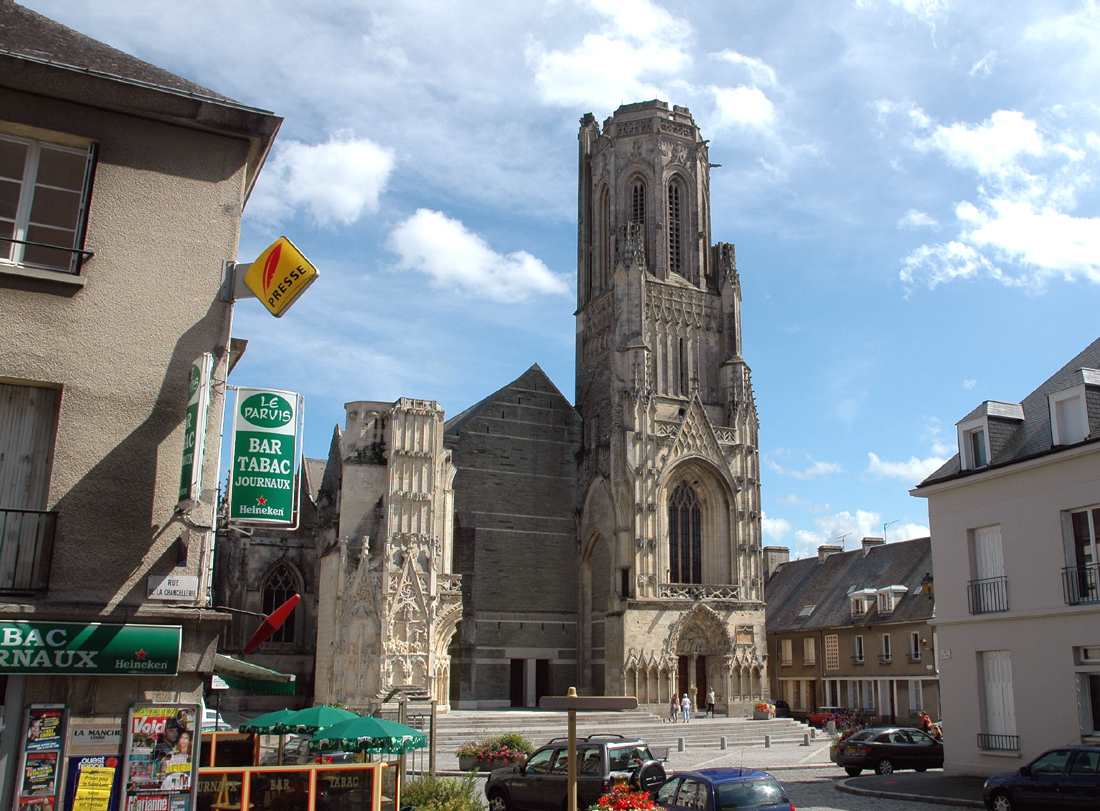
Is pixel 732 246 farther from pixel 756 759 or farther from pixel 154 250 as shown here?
pixel 154 250

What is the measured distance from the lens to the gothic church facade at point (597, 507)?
112ft

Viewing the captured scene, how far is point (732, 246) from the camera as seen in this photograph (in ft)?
149

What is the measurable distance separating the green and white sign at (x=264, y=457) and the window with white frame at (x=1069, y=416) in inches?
560

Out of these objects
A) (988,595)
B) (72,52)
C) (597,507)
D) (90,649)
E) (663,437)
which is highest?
(663,437)

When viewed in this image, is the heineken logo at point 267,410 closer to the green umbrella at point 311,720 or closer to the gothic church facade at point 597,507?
the green umbrella at point 311,720

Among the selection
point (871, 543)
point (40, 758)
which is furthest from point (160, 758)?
point (871, 543)

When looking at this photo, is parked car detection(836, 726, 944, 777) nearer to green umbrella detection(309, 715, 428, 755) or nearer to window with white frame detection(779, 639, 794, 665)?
green umbrella detection(309, 715, 428, 755)

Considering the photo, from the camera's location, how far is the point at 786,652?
146 ft

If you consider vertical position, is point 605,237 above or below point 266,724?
above

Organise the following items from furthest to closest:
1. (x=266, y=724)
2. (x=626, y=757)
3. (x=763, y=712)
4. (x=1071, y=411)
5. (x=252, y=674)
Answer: (x=763, y=712)
(x=1071, y=411)
(x=252, y=674)
(x=626, y=757)
(x=266, y=724)

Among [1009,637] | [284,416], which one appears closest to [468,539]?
[1009,637]

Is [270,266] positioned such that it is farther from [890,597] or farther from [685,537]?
[890,597]

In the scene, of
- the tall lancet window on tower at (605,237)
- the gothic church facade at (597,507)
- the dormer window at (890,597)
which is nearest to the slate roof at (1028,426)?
the gothic church facade at (597,507)

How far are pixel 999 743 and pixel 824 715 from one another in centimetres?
2064
